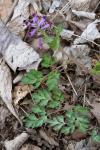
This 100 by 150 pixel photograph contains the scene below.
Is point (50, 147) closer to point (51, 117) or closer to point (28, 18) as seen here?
point (51, 117)

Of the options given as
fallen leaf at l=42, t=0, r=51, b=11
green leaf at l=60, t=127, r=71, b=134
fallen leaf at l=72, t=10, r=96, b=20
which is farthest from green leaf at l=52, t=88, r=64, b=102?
fallen leaf at l=42, t=0, r=51, b=11

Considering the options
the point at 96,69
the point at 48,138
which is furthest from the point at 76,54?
the point at 48,138

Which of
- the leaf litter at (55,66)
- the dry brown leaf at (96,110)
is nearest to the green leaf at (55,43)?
the leaf litter at (55,66)

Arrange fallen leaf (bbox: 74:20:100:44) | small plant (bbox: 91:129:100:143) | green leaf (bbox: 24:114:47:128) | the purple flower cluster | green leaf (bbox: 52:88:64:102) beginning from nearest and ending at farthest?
small plant (bbox: 91:129:100:143), green leaf (bbox: 24:114:47:128), green leaf (bbox: 52:88:64:102), the purple flower cluster, fallen leaf (bbox: 74:20:100:44)

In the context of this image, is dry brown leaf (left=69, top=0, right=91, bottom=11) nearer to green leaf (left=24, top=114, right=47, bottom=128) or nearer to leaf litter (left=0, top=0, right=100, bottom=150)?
leaf litter (left=0, top=0, right=100, bottom=150)

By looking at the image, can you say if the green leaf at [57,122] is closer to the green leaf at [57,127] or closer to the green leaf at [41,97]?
the green leaf at [57,127]

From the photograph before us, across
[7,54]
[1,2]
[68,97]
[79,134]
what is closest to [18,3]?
[1,2]

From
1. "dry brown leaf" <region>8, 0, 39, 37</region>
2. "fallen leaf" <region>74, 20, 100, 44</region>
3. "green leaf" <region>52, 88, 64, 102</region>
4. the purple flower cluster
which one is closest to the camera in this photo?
"green leaf" <region>52, 88, 64, 102</region>

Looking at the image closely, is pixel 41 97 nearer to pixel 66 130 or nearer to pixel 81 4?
pixel 66 130
